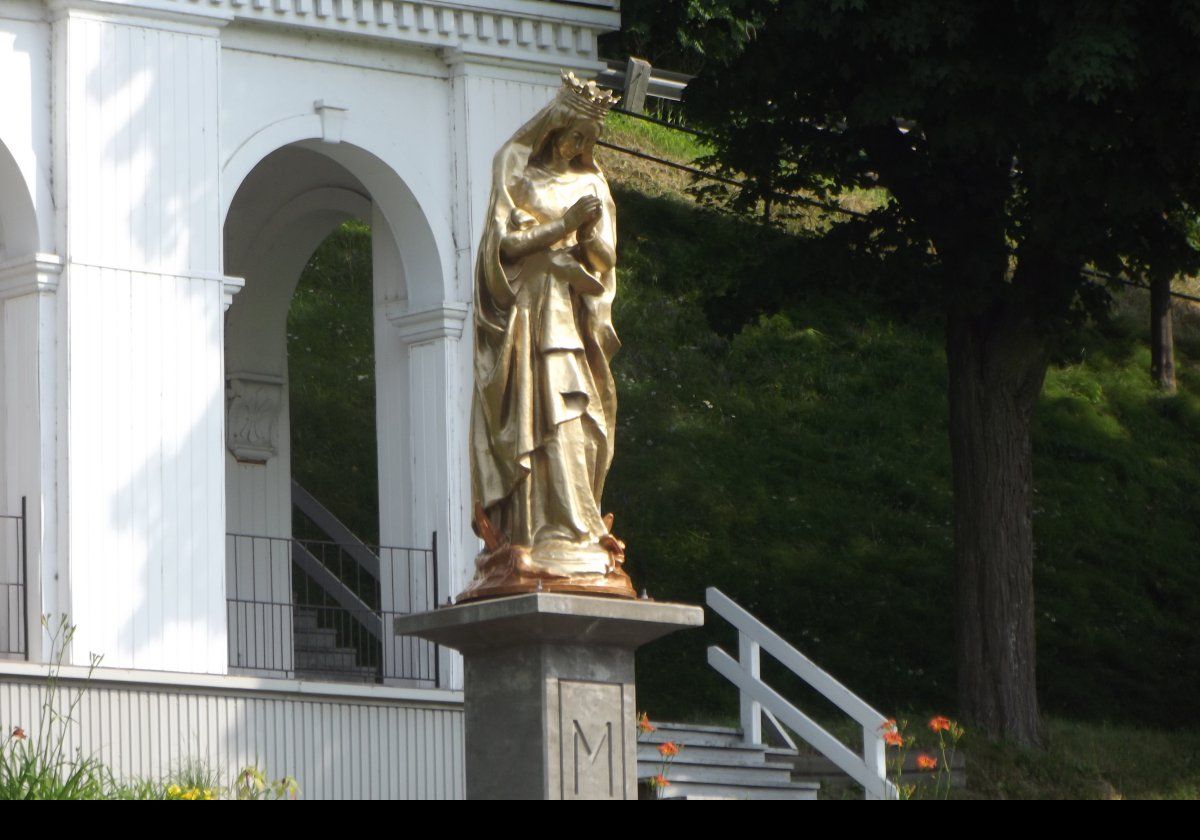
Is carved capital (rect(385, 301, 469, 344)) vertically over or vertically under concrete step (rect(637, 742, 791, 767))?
over

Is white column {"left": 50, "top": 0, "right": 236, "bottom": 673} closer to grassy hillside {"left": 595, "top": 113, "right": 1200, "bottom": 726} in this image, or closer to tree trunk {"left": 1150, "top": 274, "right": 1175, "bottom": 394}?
grassy hillside {"left": 595, "top": 113, "right": 1200, "bottom": 726}

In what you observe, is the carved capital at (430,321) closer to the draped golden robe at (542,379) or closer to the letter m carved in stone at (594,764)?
the draped golden robe at (542,379)

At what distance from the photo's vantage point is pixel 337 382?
25344 mm

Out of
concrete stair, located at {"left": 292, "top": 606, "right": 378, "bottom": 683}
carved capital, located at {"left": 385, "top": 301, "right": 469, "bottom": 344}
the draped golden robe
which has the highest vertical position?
carved capital, located at {"left": 385, "top": 301, "right": 469, "bottom": 344}

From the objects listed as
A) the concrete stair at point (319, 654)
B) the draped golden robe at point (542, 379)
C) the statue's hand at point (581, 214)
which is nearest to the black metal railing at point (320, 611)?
the concrete stair at point (319, 654)

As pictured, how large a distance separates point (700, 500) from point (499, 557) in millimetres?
13365

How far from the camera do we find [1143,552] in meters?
24.7

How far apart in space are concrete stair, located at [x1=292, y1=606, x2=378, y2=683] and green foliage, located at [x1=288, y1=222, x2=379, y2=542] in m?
4.13

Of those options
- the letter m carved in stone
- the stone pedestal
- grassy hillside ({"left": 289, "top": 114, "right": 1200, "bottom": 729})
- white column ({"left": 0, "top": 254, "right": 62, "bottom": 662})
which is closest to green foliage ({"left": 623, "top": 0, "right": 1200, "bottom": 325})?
grassy hillside ({"left": 289, "top": 114, "right": 1200, "bottom": 729})

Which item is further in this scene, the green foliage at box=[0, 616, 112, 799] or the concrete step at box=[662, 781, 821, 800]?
the concrete step at box=[662, 781, 821, 800]

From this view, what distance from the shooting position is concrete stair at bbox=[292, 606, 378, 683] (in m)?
17.7

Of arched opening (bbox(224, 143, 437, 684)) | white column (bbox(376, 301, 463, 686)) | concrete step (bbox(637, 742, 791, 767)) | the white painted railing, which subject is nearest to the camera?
the white painted railing

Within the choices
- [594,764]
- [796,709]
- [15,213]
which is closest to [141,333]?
[15,213]

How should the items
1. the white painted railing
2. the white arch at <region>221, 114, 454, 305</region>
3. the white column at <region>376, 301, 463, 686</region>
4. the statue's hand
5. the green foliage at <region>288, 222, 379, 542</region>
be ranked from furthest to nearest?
1. the green foliage at <region>288, 222, 379, 542</region>
2. the white column at <region>376, 301, 463, 686</region>
3. the white arch at <region>221, 114, 454, 305</region>
4. the white painted railing
5. the statue's hand
